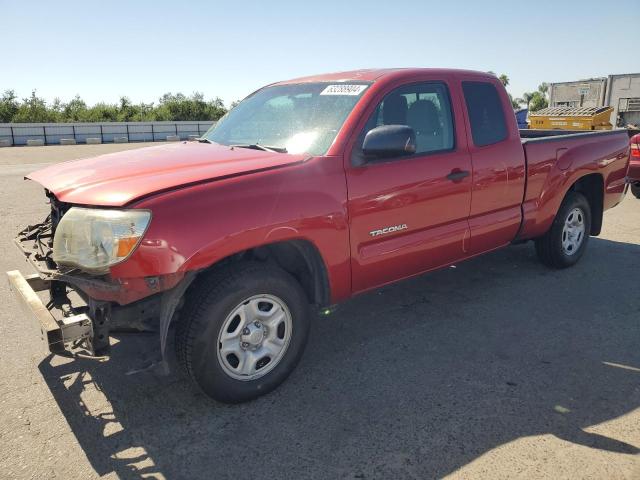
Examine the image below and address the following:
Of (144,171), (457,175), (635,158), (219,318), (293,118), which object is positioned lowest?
(219,318)

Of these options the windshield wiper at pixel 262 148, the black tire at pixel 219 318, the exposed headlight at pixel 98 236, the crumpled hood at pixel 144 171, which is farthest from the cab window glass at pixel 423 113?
the exposed headlight at pixel 98 236

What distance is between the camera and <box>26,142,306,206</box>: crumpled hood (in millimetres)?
2770

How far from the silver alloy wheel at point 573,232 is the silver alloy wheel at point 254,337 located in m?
3.50

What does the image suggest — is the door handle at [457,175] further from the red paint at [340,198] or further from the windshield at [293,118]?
the windshield at [293,118]

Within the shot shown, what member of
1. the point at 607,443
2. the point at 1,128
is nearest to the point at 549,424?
the point at 607,443

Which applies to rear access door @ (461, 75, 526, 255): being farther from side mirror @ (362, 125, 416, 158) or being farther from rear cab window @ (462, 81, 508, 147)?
side mirror @ (362, 125, 416, 158)

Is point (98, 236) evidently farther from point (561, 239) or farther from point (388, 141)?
point (561, 239)

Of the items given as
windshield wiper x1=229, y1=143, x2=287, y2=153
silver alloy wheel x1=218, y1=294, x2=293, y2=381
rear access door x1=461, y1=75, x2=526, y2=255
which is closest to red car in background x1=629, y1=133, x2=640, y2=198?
rear access door x1=461, y1=75, x2=526, y2=255

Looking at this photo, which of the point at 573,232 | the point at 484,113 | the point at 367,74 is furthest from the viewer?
the point at 573,232

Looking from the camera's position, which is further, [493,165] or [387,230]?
[493,165]

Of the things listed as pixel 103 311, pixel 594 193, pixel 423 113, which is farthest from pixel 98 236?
pixel 594 193

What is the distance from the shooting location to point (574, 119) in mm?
16859

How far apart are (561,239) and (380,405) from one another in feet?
10.5

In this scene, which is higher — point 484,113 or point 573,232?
point 484,113
